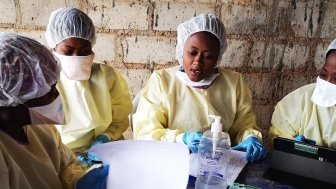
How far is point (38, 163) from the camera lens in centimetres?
106

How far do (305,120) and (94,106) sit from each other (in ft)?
3.40

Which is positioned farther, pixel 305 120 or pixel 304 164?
pixel 305 120

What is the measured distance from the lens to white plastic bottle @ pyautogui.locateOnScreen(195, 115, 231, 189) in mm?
1100

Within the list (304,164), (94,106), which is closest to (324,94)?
(304,164)

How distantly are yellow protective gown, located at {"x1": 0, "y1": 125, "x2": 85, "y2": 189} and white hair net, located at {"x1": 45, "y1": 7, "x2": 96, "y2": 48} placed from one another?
609 mm

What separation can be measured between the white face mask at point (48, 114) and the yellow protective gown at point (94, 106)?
24.7 inches

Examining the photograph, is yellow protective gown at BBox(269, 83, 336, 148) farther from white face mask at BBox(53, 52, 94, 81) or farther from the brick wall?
white face mask at BBox(53, 52, 94, 81)

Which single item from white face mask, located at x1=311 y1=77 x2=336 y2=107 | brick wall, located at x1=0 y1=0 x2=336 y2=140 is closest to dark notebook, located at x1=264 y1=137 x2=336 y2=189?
white face mask, located at x1=311 y1=77 x2=336 y2=107

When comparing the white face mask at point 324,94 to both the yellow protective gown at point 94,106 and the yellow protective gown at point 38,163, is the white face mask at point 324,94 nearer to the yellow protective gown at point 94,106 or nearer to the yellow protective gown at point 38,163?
the yellow protective gown at point 94,106

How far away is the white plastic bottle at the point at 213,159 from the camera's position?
1100 millimetres

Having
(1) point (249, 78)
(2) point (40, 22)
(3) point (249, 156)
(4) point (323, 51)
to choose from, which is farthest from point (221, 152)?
(2) point (40, 22)

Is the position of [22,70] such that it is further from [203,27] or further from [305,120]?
[305,120]

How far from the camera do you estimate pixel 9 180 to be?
0.95m

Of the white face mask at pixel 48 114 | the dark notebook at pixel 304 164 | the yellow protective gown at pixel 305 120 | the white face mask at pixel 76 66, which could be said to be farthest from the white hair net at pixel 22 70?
the yellow protective gown at pixel 305 120
